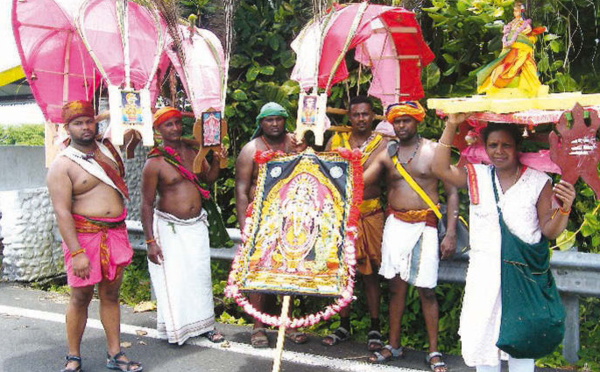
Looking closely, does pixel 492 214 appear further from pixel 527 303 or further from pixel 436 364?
pixel 436 364

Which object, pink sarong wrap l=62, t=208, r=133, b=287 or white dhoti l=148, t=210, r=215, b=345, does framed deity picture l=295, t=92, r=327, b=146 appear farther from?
pink sarong wrap l=62, t=208, r=133, b=287

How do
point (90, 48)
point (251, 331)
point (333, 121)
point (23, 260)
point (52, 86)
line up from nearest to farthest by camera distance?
1. point (90, 48)
2. point (52, 86)
3. point (251, 331)
4. point (333, 121)
5. point (23, 260)

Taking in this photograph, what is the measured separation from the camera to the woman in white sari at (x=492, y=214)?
3.13 metres

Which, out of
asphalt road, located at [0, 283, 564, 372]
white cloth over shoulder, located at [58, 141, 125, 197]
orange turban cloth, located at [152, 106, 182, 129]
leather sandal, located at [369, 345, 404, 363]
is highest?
orange turban cloth, located at [152, 106, 182, 129]

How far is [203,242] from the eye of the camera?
195 inches

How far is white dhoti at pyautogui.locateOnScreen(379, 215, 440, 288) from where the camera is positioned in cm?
425

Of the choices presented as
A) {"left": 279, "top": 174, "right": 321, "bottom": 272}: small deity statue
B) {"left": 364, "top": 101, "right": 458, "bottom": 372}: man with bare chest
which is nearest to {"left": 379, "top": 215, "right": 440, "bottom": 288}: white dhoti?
{"left": 364, "top": 101, "right": 458, "bottom": 372}: man with bare chest

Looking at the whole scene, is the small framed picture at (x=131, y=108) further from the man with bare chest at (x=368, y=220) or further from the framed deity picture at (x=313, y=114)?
the man with bare chest at (x=368, y=220)

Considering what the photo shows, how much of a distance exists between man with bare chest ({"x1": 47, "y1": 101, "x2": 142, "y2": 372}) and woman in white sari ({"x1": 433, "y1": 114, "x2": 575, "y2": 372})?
2307mm

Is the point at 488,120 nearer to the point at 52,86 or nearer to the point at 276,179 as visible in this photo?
the point at 276,179

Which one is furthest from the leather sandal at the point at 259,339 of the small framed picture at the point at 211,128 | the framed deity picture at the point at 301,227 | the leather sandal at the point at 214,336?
the small framed picture at the point at 211,128

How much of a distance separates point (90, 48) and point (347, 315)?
112 inches

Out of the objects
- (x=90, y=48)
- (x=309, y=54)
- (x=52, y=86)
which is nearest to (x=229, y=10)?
(x=309, y=54)

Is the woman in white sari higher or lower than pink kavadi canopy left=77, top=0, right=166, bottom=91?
lower
